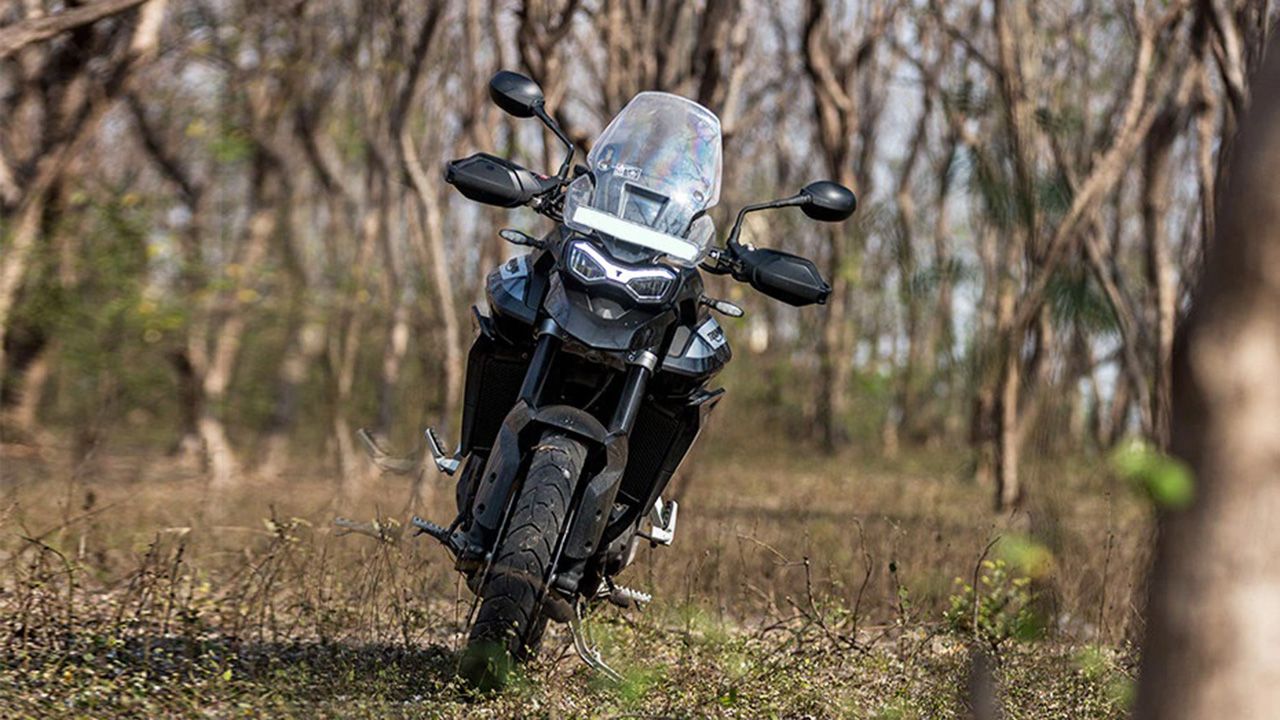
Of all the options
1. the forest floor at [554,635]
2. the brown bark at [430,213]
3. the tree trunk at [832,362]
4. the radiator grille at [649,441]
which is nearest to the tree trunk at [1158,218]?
the tree trunk at [832,362]

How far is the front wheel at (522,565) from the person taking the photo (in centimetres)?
459

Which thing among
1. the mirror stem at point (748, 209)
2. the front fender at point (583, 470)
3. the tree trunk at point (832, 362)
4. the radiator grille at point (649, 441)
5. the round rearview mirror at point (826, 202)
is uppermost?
→ the tree trunk at point (832, 362)

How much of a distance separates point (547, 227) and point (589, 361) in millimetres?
16185

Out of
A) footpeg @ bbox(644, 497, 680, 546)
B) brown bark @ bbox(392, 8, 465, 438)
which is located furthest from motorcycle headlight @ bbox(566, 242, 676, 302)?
brown bark @ bbox(392, 8, 465, 438)

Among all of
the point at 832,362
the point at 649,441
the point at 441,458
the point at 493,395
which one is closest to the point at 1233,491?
the point at 649,441

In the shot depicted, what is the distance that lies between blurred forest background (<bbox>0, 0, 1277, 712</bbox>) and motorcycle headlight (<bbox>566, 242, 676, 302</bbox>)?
687mm

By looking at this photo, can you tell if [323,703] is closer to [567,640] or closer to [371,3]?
[567,640]

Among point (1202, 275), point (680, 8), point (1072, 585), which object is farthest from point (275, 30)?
point (1202, 275)

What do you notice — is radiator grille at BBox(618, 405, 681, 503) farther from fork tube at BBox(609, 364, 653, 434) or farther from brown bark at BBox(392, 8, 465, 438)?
brown bark at BBox(392, 8, 465, 438)

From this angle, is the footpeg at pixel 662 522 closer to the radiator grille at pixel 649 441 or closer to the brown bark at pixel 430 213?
the radiator grille at pixel 649 441

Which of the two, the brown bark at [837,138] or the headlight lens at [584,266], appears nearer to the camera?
the headlight lens at [584,266]

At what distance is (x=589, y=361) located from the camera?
5039 mm

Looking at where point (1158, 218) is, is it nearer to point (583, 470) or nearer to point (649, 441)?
point (649, 441)

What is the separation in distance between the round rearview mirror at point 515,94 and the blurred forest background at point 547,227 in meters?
1.17
